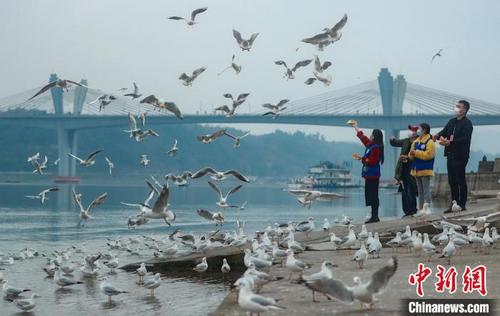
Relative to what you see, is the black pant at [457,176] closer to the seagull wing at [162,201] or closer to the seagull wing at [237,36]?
the seagull wing at [237,36]

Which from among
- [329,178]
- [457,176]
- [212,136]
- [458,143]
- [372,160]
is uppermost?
[212,136]

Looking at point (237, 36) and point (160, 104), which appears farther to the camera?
point (237, 36)

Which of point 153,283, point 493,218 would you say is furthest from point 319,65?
point 153,283

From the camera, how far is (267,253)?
30.6ft

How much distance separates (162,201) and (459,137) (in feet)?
13.1

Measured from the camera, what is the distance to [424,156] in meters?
11.3

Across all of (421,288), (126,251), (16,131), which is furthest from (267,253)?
(16,131)

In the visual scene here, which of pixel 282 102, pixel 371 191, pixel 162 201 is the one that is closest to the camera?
pixel 162 201

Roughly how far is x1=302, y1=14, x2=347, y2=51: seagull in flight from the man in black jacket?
1.84 m

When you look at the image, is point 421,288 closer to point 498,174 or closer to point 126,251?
point 126,251

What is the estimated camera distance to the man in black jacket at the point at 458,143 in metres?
10.9

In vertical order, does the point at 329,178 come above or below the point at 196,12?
below

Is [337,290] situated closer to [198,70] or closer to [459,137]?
[459,137]

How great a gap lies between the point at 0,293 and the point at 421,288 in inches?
230
